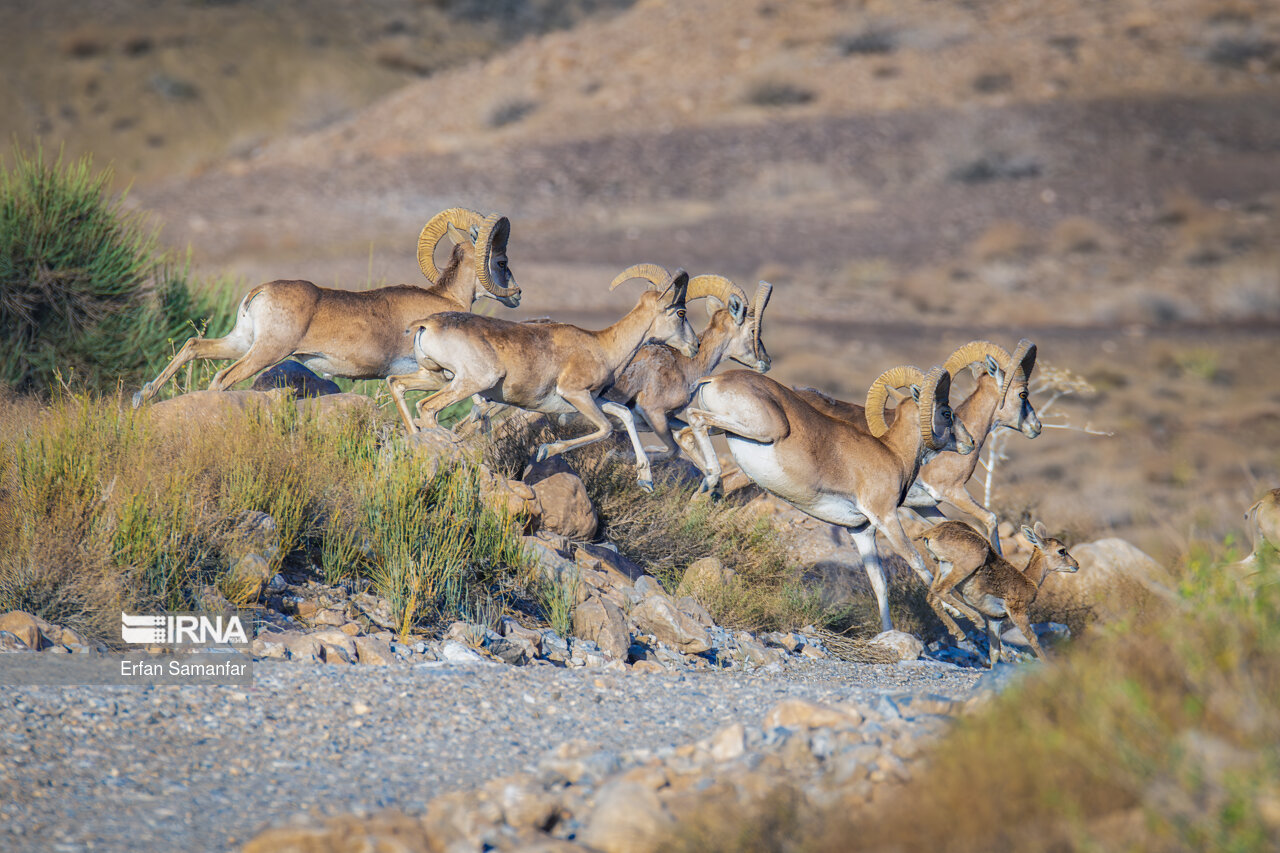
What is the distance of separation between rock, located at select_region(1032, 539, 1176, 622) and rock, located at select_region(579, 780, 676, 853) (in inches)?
343

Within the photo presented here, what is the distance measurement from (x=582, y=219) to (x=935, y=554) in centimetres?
3274

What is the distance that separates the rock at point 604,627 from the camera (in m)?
8.91

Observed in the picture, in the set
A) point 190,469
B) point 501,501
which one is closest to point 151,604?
point 190,469

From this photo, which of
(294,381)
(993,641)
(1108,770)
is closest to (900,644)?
(993,641)

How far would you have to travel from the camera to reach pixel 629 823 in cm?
483

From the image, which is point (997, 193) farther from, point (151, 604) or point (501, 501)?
point (151, 604)

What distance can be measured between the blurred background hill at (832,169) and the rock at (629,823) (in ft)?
54.2

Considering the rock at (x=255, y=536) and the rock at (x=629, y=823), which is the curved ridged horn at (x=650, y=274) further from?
the rock at (x=629, y=823)

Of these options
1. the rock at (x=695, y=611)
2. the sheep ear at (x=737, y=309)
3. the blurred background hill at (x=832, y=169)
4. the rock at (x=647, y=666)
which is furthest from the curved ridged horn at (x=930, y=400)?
the blurred background hill at (x=832, y=169)

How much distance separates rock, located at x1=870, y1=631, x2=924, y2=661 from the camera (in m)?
10.6

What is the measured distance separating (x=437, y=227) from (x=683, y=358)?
261 centimetres

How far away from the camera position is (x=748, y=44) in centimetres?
5306

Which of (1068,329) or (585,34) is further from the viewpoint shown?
(585,34)

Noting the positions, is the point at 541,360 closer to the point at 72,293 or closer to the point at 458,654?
the point at 458,654
